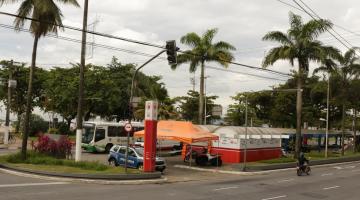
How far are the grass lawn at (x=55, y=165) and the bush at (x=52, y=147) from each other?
61cm

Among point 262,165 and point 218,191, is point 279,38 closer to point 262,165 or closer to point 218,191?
point 262,165

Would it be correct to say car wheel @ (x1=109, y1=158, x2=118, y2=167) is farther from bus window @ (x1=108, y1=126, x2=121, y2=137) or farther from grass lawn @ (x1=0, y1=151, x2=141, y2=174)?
bus window @ (x1=108, y1=126, x2=121, y2=137)

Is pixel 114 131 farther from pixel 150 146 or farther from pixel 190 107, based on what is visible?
pixel 190 107

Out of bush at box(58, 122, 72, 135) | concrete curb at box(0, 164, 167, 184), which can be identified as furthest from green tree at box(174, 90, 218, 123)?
concrete curb at box(0, 164, 167, 184)

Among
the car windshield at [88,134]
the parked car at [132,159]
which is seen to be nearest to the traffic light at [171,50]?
the parked car at [132,159]

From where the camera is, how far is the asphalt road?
18.3 m

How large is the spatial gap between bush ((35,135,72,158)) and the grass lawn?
0.61 metres

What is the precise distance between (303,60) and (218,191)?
22766 millimetres

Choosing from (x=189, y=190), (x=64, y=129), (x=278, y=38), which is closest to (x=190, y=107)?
(x=64, y=129)

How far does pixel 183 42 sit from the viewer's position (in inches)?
1766

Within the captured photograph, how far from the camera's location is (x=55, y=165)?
27125 millimetres

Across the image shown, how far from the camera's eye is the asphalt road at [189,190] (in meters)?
18.3

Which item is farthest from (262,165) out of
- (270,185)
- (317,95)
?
(317,95)

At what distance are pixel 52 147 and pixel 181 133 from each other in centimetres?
892
